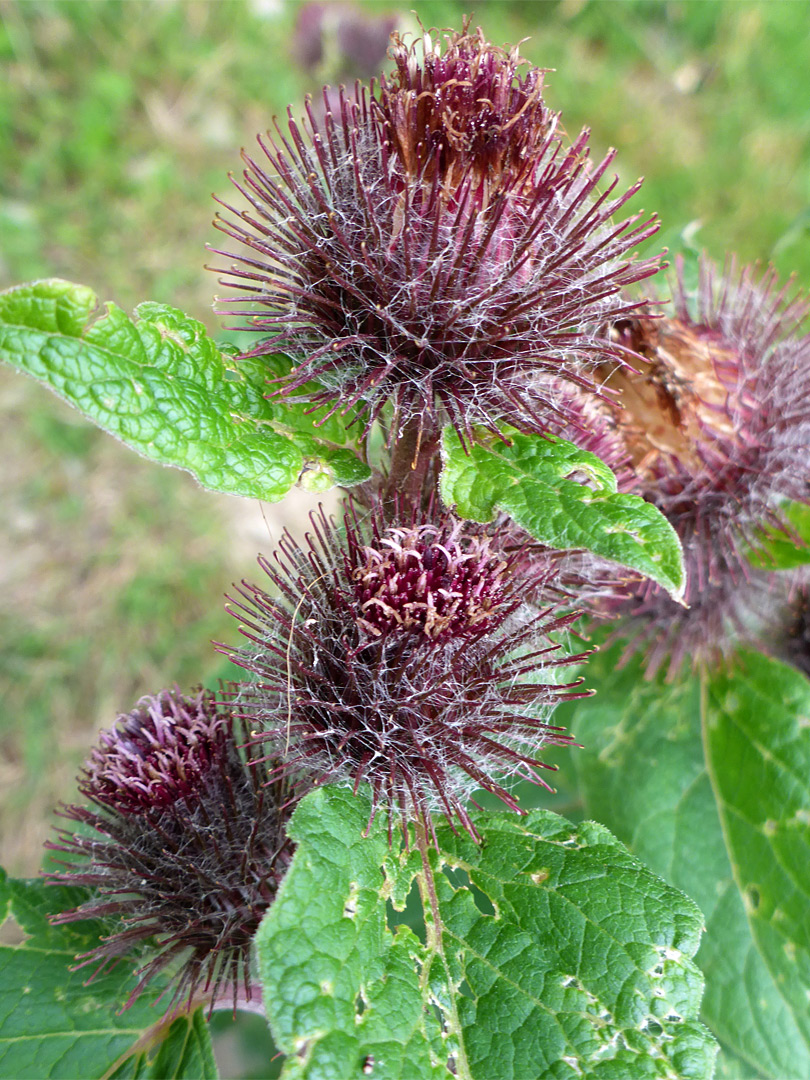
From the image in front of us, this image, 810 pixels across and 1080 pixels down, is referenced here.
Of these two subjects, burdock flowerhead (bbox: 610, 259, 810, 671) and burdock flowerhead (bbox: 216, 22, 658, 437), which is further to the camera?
burdock flowerhead (bbox: 610, 259, 810, 671)

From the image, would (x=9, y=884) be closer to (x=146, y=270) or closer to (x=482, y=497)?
(x=482, y=497)

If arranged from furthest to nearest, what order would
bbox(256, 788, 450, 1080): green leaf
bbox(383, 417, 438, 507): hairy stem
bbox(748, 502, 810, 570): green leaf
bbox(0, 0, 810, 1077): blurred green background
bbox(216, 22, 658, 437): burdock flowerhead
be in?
bbox(0, 0, 810, 1077): blurred green background, bbox(748, 502, 810, 570): green leaf, bbox(383, 417, 438, 507): hairy stem, bbox(216, 22, 658, 437): burdock flowerhead, bbox(256, 788, 450, 1080): green leaf

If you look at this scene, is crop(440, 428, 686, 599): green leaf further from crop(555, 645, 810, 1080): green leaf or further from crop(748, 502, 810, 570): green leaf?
crop(555, 645, 810, 1080): green leaf

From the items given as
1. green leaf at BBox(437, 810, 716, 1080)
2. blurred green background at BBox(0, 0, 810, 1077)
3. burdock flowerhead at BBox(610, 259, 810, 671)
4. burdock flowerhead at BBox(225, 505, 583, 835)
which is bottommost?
green leaf at BBox(437, 810, 716, 1080)

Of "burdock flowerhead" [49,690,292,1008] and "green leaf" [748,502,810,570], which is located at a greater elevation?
"green leaf" [748,502,810,570]

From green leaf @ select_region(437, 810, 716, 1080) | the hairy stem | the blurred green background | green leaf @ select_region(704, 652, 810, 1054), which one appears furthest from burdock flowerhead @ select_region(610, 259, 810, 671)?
the blurred green background

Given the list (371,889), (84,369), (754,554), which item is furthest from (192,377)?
(754,554)

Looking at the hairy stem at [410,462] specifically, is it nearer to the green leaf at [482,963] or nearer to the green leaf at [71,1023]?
the green leaf at [482,963]
